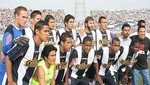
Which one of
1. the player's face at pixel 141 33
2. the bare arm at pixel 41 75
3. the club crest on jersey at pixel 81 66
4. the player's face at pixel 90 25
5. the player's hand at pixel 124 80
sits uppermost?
the player's face at pixel 90 25

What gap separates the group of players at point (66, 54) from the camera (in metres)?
4.97

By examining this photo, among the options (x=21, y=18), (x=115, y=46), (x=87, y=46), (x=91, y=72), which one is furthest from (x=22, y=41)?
(x=91, y=72)

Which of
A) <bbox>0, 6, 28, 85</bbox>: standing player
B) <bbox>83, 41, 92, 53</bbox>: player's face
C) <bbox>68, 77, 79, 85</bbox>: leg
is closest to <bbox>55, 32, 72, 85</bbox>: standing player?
<bbox>68, 77, 79, 85</bbox>: leg

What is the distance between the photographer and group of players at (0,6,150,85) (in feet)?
16.3

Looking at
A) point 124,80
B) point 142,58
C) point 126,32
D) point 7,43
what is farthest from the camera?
point 142,58

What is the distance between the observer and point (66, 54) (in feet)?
21.5

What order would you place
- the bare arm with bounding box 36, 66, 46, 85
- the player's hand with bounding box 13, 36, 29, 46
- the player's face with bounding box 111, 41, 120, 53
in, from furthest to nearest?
the player's face with bounding box 111, 41, 120, 53 → the bare arm with bounding box 36, 66, 46, 85 → the player's hand with bounding box 13, 36, 29, 46

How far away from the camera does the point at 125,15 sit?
27.5m

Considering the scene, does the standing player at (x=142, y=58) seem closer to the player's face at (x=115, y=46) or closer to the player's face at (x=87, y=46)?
the player's face at (x=115, y=46)

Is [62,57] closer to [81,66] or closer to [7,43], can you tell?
[81,66]

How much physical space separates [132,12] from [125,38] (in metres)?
18.9

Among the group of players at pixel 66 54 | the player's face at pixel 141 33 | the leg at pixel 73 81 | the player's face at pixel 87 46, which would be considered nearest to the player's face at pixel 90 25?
the group of players at pixel 66 54

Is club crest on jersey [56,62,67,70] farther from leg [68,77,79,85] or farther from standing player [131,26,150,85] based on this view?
standing player [131,26,150,85]

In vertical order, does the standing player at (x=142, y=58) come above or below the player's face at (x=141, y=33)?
below
